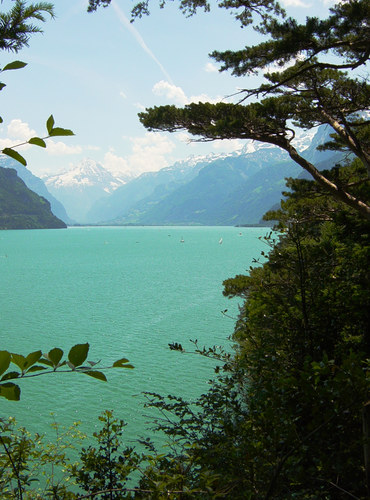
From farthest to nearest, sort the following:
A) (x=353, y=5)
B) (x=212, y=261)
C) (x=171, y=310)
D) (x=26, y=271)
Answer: (x=212, y=261), (x=26, y=271), (x=171, y=310), (x=353, y=5)

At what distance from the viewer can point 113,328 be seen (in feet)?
91.3

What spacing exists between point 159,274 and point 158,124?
4666cm

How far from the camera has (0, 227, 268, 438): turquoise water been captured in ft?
52.2

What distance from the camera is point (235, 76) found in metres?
9.04

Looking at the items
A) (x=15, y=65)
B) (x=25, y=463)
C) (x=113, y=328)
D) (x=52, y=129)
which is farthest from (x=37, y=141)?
(x=113, y=328)

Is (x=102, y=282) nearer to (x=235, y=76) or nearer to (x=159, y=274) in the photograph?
(x=159, y=274)

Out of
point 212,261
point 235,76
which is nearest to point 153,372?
point 235,76

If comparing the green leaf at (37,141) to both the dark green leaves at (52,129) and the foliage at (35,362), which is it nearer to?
the dark green leaves at (52,129)

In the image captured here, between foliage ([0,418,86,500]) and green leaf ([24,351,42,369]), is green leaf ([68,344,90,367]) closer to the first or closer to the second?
green leaf ([24,351,42,369])

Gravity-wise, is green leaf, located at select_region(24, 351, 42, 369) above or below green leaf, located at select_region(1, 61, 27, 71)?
below

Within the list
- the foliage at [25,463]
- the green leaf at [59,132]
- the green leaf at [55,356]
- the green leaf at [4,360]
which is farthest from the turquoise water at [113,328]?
the green leaf at [4,360]

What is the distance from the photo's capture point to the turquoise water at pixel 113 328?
627 inches

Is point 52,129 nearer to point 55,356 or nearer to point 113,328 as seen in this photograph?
point 55,356

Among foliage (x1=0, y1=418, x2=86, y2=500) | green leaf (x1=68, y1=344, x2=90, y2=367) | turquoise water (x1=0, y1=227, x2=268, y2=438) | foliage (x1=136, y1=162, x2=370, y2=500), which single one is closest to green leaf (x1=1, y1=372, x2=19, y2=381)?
green leaf (x1=68, y1=344, x2=90, y2=367)
